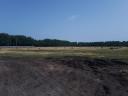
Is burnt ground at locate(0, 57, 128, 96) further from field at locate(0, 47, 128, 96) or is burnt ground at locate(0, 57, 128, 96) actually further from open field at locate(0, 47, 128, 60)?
open field at locate(0, 47, 128, 60)

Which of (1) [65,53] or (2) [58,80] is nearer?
(2) [58,80]

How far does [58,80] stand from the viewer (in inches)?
801

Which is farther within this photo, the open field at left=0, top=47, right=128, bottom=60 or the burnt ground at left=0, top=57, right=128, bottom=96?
the open field at left=0, top=47, right=128, bottom=60

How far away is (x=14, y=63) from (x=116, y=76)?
8.73 meters

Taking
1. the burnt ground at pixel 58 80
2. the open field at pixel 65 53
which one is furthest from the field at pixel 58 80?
the open field at pixel 65 53

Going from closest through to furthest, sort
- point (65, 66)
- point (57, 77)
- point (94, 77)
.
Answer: point (57, 77) < point (94, 77) < point (65, 66)

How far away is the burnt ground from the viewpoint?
1841cm

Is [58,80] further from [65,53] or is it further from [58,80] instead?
[65,53]

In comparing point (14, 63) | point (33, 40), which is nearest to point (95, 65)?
point (14, 63)

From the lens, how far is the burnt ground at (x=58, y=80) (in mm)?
18406

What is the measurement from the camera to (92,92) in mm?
19719

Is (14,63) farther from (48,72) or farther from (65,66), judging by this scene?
(65,66)

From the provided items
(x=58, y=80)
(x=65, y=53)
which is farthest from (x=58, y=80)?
(x=65, y=53)

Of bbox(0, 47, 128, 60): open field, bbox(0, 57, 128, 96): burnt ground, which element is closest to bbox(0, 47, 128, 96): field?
bbox(0, 57, 128, 96): burnt ground
